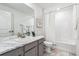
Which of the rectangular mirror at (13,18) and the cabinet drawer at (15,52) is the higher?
the rectangular mirror at (13,18)

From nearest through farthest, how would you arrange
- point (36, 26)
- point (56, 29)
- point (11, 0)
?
point (11, 0) < point (36, 26) < point (56, 29)

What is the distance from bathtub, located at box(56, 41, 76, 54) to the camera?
3.40 metres

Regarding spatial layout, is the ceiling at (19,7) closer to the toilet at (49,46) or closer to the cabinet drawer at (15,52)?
the cabinet drawer at (15,52)

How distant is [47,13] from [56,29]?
2.66ft

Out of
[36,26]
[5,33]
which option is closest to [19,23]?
[5,33]

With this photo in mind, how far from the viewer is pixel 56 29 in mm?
4086

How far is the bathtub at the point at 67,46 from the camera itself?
340 cm

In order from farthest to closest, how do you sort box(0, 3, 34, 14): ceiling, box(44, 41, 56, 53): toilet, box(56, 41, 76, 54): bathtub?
box(44, 41, 56, 53): toilet
box(56, 41, 76, 54): bathtub
box(0, 3, 34, 14): ceiling

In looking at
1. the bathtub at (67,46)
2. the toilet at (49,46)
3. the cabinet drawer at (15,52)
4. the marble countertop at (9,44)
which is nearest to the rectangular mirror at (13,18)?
the marble countertop at (9,44)

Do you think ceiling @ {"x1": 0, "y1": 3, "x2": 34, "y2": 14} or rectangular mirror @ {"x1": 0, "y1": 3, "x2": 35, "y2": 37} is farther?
ceiling @ {"x1": 0, "y1": 3, "x2": 34, "y2": 14}

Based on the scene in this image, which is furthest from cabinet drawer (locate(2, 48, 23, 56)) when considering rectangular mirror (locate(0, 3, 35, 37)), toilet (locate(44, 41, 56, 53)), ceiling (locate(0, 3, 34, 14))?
toilet (locate(44, 41, 56, 53))

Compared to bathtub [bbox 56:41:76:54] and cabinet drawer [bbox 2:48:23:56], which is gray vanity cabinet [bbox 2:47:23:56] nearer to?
cabinet drawer [bbox 2:48:23:56]

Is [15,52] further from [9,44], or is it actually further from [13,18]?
[13,18]

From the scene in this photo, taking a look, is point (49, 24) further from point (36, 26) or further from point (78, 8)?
point (78, 8)
